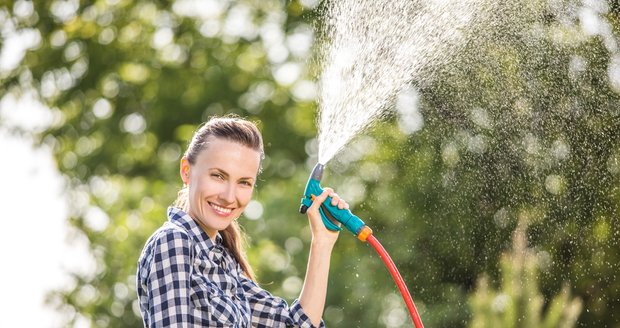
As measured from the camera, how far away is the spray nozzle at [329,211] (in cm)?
288

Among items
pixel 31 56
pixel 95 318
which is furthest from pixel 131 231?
pixel 31 56

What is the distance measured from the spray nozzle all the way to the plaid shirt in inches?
11.0

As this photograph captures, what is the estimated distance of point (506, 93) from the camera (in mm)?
6730

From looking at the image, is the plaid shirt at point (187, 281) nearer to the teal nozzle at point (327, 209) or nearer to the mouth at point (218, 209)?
the mouth at point (218, 209)

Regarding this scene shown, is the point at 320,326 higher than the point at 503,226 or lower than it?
lower

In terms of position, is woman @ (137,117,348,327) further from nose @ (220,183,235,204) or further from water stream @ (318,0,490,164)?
water stream @ (318,0,490,164)

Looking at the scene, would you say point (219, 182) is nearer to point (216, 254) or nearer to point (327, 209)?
point (216, 254)

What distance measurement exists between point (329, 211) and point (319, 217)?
0.12ft

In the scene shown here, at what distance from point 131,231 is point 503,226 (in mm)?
4116

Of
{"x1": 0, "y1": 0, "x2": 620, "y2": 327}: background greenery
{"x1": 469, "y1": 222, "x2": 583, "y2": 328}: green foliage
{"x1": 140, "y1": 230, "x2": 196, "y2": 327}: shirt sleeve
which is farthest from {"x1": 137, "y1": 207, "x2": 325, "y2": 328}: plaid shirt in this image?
{"x1": 469, "y1": 222, "x2": 583, "y2": 328}: green foliage

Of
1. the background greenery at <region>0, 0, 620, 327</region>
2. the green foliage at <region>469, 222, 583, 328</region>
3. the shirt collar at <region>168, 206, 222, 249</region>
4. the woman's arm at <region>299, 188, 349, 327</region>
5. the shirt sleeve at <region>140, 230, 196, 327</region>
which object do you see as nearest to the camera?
the shirt sleeve at <region>140, 230, 196, 327</region>

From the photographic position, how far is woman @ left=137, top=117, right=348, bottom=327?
8.71 ft

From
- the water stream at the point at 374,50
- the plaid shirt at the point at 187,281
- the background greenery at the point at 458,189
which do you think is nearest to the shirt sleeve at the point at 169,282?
the plaid shirt at the point at 187,281

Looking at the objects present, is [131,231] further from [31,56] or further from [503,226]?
[503,226]
